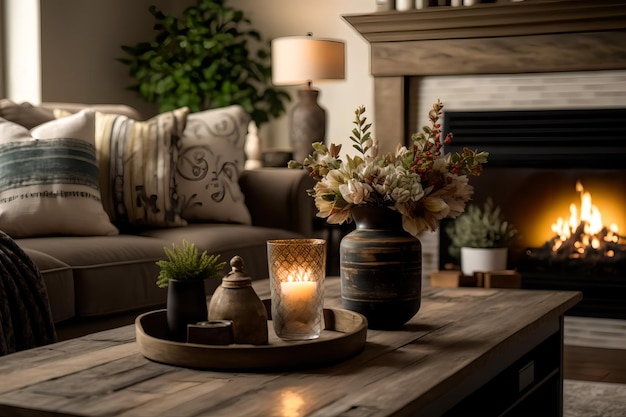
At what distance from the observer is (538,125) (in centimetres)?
390

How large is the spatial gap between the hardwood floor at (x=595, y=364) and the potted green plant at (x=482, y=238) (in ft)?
1.58

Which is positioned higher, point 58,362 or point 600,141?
point 600,141

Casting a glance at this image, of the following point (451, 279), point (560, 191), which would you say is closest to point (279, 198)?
point (451, 279)

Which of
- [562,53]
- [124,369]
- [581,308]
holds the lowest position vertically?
[581,308]

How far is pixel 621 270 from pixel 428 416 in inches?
104

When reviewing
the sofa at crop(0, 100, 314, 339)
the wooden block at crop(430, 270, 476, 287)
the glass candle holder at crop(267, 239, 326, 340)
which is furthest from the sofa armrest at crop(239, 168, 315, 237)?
the glass candle holder at crop(267, 239, 326, 340)

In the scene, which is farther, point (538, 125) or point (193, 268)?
point (538, 125)

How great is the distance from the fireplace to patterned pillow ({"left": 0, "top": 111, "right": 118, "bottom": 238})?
1.46 m

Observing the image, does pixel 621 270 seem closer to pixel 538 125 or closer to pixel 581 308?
pixel 581 308

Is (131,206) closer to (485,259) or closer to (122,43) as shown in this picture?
(485,259)

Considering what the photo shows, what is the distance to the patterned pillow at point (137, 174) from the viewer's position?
10.6ft

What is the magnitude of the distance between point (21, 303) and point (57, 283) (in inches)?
8.4

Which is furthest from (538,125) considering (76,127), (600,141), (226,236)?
(76,127)

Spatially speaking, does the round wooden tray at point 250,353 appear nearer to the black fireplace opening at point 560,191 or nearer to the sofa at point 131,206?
the sofa at point 131,206
